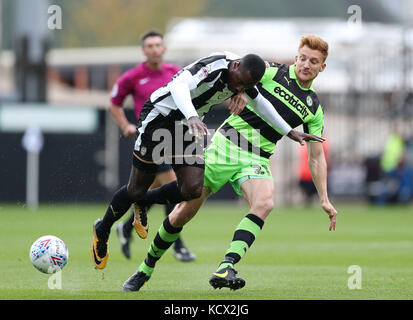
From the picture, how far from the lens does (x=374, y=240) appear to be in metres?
13.8

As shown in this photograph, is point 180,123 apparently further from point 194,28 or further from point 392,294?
point 194,28

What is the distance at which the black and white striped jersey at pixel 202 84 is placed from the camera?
288 inches

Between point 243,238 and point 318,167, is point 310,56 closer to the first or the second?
point 318,167

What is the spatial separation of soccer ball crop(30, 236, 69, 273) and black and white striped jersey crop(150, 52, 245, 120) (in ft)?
4.72

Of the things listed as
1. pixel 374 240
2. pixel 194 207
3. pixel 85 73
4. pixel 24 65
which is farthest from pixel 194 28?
pixel 194 207

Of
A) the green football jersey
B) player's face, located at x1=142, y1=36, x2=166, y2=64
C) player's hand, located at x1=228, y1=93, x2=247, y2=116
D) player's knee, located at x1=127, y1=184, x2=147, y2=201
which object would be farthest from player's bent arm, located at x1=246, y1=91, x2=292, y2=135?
player's face, located at x1=142, y1=36, x2=166, y2=64

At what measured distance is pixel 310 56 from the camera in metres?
8.20

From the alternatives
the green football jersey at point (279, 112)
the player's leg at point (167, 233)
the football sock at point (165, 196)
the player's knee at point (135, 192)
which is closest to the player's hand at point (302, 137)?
the green football jersey at point (279, 112)

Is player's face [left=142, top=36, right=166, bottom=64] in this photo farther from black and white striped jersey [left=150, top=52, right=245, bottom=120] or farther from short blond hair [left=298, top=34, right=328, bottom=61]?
black and white striped jersey [left=150, top=52, right=245, bottom=120]

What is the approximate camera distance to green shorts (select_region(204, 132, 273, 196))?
26.5ft

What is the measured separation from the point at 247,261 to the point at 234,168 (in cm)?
276

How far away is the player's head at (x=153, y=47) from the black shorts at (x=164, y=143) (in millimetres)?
3298
